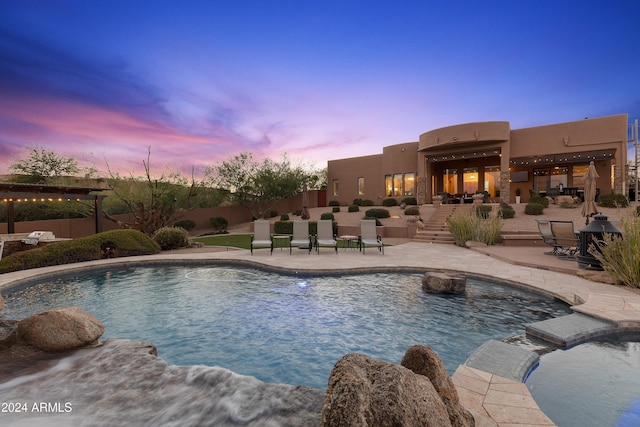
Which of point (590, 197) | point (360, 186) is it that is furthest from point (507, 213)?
point (360, 186)

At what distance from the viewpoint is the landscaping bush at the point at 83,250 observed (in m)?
8.52

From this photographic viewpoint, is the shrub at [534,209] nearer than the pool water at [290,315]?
No

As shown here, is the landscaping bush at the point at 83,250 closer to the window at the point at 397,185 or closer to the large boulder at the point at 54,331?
the large boulder at the point at 54,331

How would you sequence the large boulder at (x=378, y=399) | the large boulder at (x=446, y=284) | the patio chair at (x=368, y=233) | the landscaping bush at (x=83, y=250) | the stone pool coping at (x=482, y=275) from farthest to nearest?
the patio chair at (x=368, y=233) → the landscaping bush at (x=83, y=250) → the large boulder at (x=446, y=284) → the stone pool coping at (x=482, y=275) → the large boulder at (x=378, y=399)

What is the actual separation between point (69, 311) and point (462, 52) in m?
16.3

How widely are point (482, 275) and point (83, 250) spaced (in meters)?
11.3

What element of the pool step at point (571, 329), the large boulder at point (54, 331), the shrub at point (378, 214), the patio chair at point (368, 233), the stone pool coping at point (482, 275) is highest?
the shrub at point (378, 214)

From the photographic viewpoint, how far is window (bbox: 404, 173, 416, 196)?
2405cm

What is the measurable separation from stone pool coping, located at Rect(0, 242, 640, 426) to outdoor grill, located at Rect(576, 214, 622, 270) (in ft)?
1.66

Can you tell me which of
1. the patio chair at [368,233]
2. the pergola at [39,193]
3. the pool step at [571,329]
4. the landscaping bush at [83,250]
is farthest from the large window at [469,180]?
the pergola at [39,193]

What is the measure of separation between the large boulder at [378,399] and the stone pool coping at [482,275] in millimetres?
847

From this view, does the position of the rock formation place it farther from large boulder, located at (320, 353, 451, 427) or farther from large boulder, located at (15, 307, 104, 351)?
large boulder, located at (15, 307, 104, 351)

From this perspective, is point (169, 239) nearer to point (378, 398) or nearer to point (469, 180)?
point (378, 398)

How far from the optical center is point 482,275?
7051 millimetres
